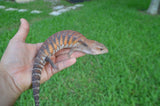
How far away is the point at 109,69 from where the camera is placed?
4059 mm

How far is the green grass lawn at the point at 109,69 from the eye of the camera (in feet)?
10.8

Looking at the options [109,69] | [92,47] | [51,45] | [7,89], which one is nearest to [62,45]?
[51,45]

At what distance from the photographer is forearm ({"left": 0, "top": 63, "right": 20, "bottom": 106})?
7.94 feet

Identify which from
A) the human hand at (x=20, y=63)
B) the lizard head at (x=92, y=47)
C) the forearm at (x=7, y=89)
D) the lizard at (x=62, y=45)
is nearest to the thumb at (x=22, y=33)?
the human hand at (x=20, y=63)

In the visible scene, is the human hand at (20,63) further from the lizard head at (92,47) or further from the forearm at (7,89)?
the lizard head at (92,47)

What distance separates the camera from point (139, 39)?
5.48 meters

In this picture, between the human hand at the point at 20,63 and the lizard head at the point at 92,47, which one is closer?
the human hand at the point at 20,63

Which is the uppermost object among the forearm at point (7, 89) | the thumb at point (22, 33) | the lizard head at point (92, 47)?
the thumb at point (22, 33)

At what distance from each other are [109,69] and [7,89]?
2869 mm

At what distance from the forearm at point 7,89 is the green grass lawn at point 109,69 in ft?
2.49

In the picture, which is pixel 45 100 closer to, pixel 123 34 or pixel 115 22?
pixel 123 34

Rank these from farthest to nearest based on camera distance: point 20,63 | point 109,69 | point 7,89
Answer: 1. point 109,69
2. point 20,63
3. point 7,89

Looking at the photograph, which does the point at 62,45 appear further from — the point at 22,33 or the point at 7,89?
the point at 7,89

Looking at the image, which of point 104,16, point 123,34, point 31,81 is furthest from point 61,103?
point 104,16
